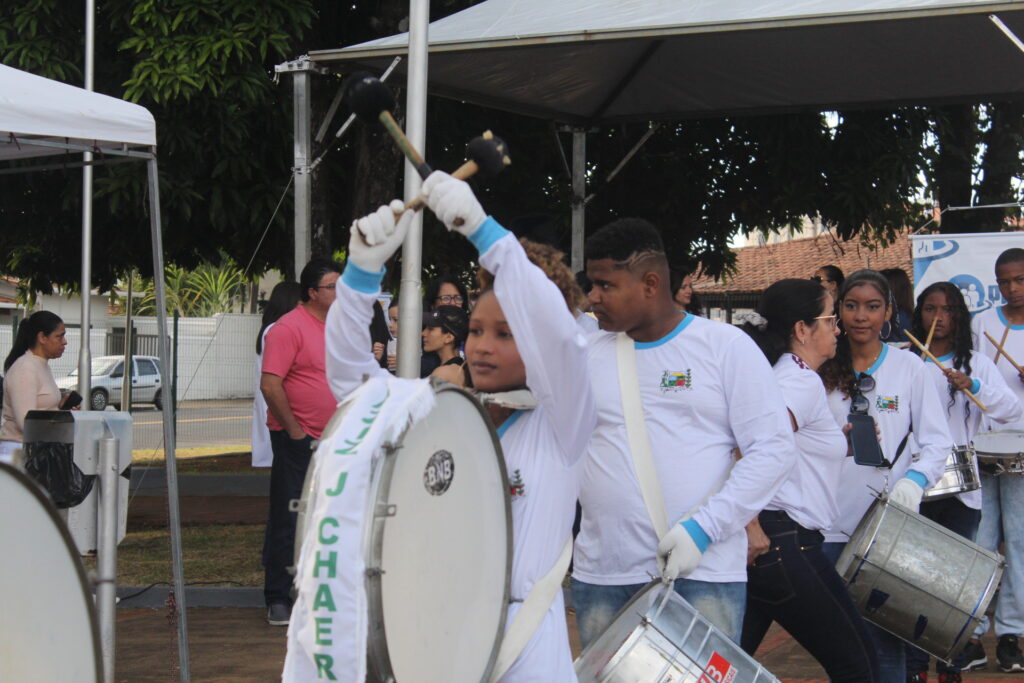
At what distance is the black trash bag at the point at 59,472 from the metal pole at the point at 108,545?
0.13 m

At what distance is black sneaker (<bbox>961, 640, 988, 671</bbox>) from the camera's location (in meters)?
6.51

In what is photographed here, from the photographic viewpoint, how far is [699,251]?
1491 centimetres

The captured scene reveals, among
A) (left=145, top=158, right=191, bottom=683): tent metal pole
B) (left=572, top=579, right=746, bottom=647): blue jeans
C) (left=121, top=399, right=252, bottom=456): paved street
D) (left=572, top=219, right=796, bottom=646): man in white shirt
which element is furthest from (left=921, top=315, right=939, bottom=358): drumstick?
(left=121, top=399, right=252, bottom=456): paved street

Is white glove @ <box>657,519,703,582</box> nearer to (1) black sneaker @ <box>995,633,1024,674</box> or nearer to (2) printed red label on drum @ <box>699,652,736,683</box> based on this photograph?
(2) printed red label on drum @ <box>699,652,736,683</box>

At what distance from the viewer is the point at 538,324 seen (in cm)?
282

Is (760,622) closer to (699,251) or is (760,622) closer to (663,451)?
(663,451)

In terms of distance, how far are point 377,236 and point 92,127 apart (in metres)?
2.94

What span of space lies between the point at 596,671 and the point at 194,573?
241 inches

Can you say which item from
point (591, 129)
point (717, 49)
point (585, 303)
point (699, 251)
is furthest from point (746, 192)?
point (585, 303)

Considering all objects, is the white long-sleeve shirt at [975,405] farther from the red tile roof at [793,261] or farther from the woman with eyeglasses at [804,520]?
the red tile roof at [793,261]

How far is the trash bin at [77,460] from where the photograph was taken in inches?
201

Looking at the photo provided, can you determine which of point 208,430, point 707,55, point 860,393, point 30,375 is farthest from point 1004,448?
point 208,430

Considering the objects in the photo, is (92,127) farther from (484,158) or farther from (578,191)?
(578,191)

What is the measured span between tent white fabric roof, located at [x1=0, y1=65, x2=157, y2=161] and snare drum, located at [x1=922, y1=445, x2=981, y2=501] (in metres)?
3.87
